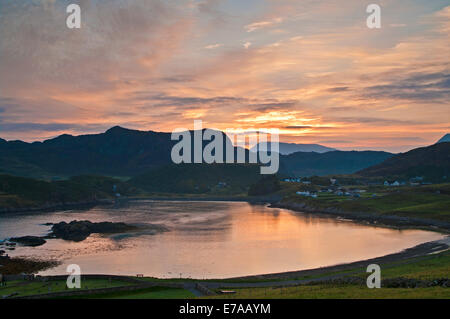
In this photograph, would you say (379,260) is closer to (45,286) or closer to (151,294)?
(151,294)

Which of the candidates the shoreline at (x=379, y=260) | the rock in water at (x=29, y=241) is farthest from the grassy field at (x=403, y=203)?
the rock in water at (x=29, y=241)

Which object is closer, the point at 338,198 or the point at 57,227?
the point at 57,227

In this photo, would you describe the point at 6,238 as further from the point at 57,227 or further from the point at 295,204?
the point at 295,204

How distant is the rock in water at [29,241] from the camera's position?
90.8m

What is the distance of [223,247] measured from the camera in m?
82.2

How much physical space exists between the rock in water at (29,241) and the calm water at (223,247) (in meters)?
2.44

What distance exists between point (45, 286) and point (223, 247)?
41800 mm

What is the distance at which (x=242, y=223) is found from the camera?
397 feet

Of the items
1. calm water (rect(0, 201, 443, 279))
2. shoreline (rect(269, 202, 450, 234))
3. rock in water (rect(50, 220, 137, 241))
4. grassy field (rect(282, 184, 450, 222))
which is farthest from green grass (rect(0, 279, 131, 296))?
grassy field (rect(282, 184, 450, 222))

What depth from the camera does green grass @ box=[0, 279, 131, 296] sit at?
4325cm

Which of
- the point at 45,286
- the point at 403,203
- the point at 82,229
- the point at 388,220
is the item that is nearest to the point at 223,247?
the point at 45,286
